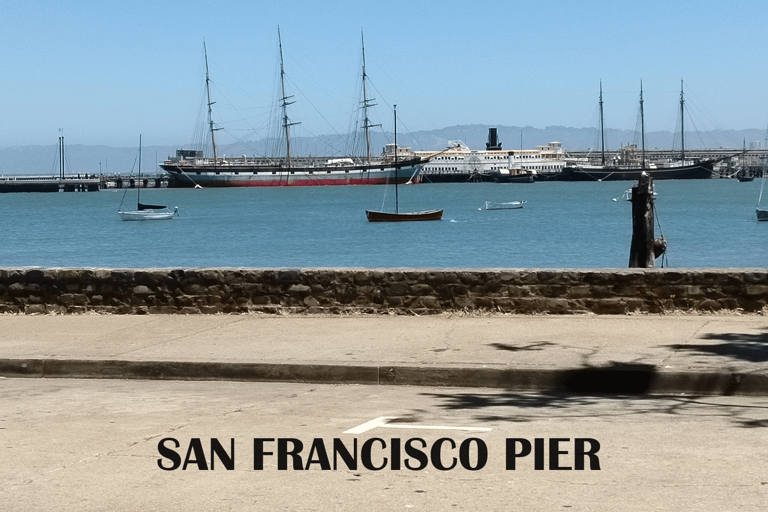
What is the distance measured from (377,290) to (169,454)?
6.45 metres

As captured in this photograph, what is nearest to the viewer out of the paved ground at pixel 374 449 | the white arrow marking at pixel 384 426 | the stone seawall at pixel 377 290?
the paved ground at pixel 374 449

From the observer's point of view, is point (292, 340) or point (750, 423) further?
point (292, 340)

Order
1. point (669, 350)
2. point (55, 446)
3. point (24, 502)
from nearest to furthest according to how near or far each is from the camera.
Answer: point (24, 502) < point (55, 446) < point (669, 350)

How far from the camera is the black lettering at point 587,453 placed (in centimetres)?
652

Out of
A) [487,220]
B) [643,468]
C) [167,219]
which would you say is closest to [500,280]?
[643,468]

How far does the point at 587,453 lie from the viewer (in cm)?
681

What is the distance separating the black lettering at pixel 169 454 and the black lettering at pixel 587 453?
8.01 feet

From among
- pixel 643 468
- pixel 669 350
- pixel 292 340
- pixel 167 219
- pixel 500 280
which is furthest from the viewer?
pixel 167 219

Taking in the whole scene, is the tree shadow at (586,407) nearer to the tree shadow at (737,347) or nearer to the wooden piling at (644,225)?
the tree shadow at (737,347)

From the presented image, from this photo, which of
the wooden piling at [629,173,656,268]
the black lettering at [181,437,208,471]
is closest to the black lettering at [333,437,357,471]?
the black lettering at [181,437,208,471]

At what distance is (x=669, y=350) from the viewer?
1026cm

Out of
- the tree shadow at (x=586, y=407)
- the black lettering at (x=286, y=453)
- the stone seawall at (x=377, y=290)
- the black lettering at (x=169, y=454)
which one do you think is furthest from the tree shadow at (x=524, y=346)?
the black lettering at (x=169, y=454)

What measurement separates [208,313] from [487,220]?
86741 millimetres

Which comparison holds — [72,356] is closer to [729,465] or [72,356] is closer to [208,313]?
[208,313]
